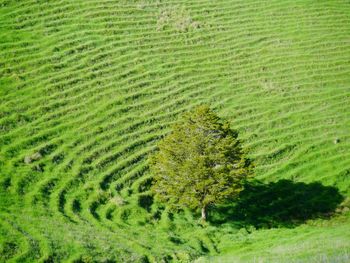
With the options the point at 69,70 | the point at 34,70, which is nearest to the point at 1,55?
the point at 34,70

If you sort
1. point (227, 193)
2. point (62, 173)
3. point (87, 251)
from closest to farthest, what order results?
point (87, 251)
point (227, 193)
point (62, 173)

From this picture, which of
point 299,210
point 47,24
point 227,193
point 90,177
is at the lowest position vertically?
point 299,210

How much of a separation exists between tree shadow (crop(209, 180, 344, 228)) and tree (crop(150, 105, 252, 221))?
2.56 m

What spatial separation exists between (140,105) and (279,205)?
46.9ft

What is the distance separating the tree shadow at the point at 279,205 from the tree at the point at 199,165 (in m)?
2.56

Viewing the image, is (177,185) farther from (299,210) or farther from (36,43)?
(36,43)

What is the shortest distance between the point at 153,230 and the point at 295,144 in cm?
1691

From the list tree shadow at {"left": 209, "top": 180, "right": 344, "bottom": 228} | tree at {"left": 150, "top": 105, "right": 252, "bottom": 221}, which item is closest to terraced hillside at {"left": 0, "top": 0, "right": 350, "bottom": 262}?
tree shadow at {"left": 209, "top": 180, "right": 344, "bottom": 228}

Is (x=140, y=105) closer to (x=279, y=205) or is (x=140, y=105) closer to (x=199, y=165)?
(x=199, y=165)

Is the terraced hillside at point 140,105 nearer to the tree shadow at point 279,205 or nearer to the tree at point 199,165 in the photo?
the tree shadow at point 279,205

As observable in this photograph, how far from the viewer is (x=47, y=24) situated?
4416 centimetres

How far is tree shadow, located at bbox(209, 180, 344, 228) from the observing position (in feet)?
104

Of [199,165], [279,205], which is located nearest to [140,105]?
[199,165]

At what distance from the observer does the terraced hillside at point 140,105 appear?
2670 centimetres
